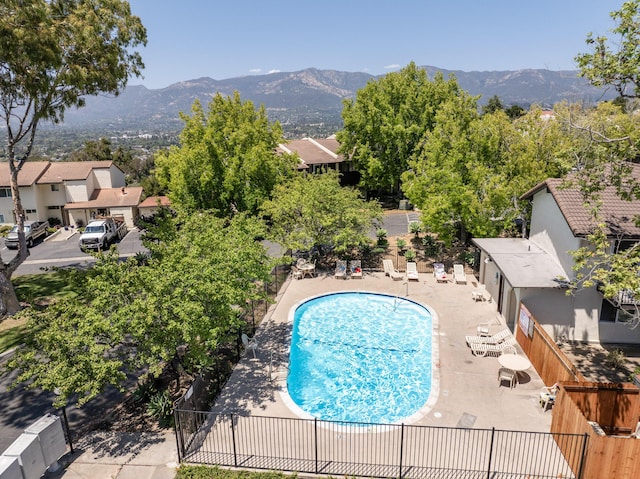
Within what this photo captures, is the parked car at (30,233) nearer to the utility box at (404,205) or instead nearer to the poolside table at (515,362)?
the utility box at (404,205)

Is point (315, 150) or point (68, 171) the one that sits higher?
point (315, 150)

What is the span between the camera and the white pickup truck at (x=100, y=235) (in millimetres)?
34062

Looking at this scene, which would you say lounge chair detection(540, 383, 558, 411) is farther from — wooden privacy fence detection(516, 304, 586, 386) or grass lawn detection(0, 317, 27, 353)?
grass lawn detection(0, 317, 27, 353)

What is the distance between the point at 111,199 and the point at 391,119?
28.7 metres

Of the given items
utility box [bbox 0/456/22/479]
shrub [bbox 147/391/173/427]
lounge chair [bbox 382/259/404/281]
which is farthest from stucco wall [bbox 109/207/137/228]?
utility box [bbox 0/456/22/479]

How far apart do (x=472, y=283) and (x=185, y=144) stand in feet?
78.2

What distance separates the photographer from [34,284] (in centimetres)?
2716

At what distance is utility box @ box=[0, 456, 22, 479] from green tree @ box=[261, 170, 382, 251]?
16.8 metres

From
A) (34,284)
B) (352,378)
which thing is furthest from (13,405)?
(34,284)

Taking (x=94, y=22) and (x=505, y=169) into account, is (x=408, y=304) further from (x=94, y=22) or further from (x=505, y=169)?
(x=94, y=22)

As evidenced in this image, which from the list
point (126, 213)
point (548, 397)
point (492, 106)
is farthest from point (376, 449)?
point (492, 106)

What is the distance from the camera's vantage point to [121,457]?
12.5 m

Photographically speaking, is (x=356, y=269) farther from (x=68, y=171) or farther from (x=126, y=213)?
(x=68, y=171)

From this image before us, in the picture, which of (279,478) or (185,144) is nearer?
(279,478)
